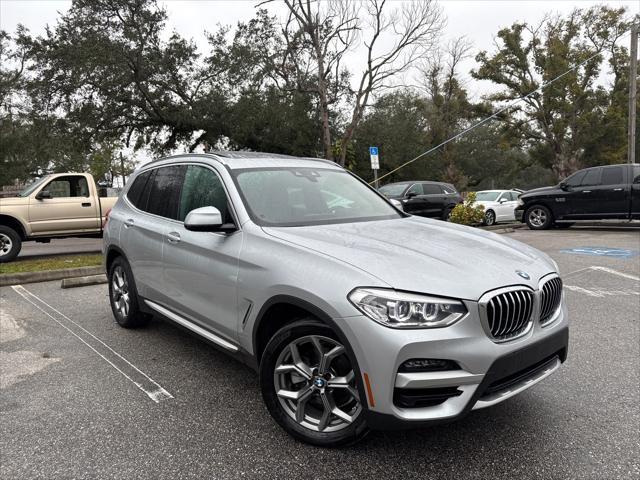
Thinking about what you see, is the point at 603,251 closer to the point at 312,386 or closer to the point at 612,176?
the point at 612,176

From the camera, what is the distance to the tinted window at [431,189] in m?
15.9

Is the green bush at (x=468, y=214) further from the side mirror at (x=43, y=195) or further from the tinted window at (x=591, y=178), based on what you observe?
the side mirror at (x=43, y=195)

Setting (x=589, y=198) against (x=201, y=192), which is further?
(x=589, y=198)

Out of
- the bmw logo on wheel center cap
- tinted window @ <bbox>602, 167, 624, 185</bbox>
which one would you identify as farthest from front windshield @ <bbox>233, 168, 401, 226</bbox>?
tinted window @ <bbox>602, 167, 624, 185</bbox>

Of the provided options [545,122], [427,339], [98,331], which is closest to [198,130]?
[98,331]

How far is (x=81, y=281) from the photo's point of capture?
725 cm

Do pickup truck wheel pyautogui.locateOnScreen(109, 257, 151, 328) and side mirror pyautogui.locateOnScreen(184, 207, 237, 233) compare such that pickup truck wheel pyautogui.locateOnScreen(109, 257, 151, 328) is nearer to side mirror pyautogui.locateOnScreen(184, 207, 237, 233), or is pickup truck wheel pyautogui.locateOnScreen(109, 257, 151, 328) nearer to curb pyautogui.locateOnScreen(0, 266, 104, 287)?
side mirror pyautogui.locateOnScreen(184, 207, 237, 233)

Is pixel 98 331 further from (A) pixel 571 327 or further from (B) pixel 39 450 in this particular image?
(A) pixel 571 327

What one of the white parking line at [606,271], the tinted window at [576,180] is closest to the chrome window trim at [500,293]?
the white parking line at [606,271]

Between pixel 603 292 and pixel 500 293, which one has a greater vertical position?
pixel 500 293

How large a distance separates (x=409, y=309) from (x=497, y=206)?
17205 mm

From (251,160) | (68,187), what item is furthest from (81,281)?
(251,160)

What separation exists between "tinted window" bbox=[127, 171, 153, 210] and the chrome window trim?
10.9 ft

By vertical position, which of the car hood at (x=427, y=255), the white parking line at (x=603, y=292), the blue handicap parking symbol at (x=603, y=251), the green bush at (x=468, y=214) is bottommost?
the white parking line at (x=603, y=292)
